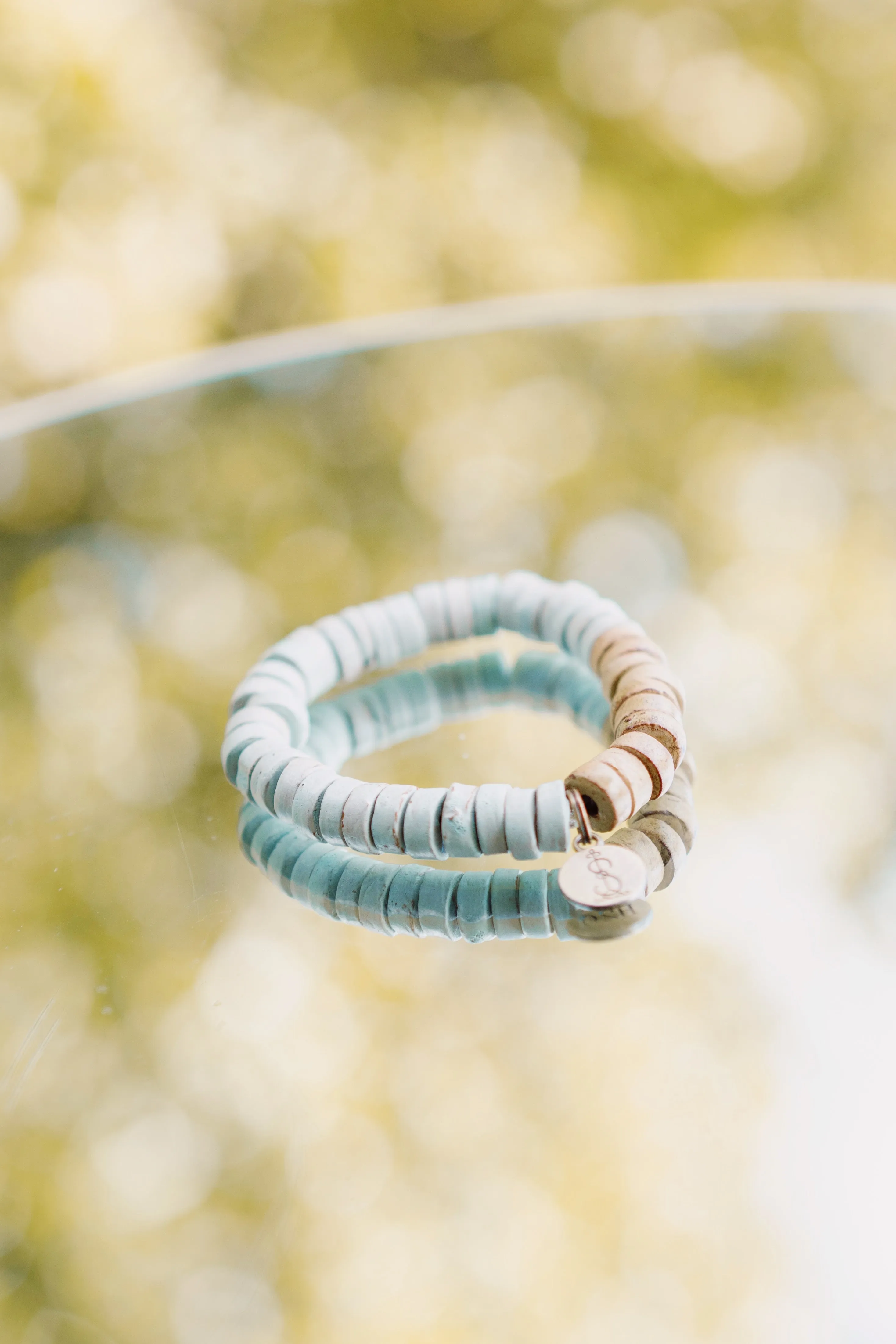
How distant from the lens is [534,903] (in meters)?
0.58

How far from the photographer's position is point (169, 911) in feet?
2.05

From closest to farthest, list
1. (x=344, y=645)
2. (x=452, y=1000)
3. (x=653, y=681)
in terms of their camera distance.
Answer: (x=452, y=1000)
(x=653, y=681)
(x=344, y=645)

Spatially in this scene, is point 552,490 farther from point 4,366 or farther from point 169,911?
point 4,366

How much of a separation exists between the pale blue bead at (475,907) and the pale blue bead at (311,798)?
0.28 feet

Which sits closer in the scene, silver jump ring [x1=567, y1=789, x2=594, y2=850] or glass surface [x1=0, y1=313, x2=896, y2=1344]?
glass surface [x1=0, y1=313, x2=896, y2=1344]

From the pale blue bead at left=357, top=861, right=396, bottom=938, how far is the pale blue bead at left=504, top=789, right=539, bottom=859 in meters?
0.07

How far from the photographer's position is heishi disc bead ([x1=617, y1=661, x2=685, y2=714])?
0.66 meters

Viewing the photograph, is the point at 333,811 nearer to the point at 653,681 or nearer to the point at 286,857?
the point at 286,857

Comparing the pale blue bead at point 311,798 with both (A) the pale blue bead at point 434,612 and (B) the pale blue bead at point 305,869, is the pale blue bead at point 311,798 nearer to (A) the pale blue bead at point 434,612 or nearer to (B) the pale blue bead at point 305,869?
(B) the pale blue bead at point 305,869

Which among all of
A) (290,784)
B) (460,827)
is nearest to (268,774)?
(290,784)

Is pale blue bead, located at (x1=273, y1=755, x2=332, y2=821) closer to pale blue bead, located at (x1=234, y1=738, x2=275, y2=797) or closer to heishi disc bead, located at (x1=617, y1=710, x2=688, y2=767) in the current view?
pale blue bead, located at (x1=234, y1=738, x2=275, y2=797)

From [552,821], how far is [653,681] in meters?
0.13

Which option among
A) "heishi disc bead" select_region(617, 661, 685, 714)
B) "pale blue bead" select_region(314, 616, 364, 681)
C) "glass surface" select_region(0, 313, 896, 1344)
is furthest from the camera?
"pale blue bead" select_region(314, 616, 364, 681)

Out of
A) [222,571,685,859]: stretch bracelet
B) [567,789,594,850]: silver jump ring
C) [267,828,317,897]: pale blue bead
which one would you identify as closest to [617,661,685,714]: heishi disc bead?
[222,571,685,859]: stretch bracelet
